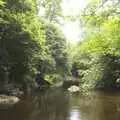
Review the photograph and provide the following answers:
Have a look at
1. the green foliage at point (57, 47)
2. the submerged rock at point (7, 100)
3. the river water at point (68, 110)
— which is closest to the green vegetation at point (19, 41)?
the submerged rock at point (7, 100)

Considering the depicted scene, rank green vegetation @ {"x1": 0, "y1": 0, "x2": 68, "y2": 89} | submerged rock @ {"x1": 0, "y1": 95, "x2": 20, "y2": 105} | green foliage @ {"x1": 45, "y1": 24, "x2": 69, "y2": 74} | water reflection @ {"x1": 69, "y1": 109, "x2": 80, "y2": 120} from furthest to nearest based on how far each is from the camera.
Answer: green foliage @ {"x1": 45, "y1": 24, "x2": 69, "y2": 74} → green vegetation @ {"x1": 0, "y1": 0, "x2": 68, "y2": 89} → submerged rock @ {"x1": 0, "y1": 95, "x2": 20, "y2": 105} → water reflection @ {"x1": 69, "y1": 109, "x2": 80, "y2": 120}

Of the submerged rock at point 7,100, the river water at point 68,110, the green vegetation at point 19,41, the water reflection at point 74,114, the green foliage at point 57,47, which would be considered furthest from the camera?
the green foliage at point 57,47

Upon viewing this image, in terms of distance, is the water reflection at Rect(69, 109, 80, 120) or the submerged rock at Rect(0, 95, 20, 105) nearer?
the water reflection at Rect(69, 109, 80, 120)

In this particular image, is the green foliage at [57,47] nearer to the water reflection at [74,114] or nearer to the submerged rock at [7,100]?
the submerged rock at [7,100]

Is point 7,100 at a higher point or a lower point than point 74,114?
higher

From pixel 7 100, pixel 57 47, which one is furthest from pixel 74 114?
pixel 57 47

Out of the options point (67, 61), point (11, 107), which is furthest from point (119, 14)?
point (67, 61)

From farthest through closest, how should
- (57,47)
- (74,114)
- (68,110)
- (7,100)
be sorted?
1. (57,47)
2. (7,100)
3. (68,110)
4. (74,114)

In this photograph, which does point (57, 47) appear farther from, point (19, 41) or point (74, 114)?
point (74, 114)

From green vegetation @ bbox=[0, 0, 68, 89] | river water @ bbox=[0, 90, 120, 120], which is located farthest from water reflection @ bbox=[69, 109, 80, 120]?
green vegetation @ bbox=[0, 0, 68, 89]

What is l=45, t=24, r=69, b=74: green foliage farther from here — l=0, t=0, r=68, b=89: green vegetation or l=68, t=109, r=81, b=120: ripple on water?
l=68, t=109, r=81, b=120: ripple on water

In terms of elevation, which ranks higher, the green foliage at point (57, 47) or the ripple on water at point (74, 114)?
the green foliage at point (57, 47)

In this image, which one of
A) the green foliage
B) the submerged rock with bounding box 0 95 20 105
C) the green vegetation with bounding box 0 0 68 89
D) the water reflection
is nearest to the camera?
the water reflection

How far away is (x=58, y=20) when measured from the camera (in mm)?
51000
